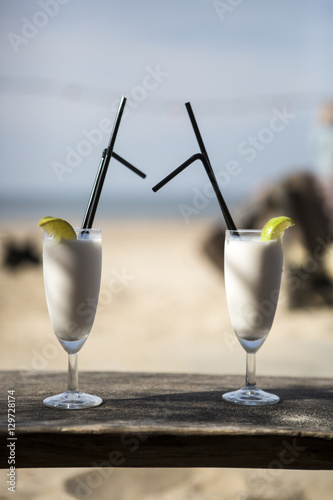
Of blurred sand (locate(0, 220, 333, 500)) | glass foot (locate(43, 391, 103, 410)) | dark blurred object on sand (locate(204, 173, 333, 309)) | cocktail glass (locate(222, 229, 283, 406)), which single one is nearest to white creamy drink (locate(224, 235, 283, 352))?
cocktail glass (locate(222, 229, 283, 406))

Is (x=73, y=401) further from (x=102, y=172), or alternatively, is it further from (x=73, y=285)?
(x=102, y=172)

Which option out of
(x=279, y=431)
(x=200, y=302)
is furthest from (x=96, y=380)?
(x=200, y=302)

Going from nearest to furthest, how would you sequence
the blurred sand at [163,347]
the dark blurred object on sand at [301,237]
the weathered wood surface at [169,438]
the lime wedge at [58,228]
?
1. the weathered wood surface at [169,438]
2. the lime wedge at [58,228]
3. the blurred sand at [163,347]
4. the dark blurred object on sand at [301,237]

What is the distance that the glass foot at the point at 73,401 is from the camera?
97 cm

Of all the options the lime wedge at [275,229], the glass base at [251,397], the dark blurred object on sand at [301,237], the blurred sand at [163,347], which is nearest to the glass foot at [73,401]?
the glass base at [251,397]

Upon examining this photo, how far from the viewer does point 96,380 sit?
1.18 m

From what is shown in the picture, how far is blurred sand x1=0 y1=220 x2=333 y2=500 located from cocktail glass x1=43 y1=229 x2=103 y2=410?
767mm

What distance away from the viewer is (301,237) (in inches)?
175

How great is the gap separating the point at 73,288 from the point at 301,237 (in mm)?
3645

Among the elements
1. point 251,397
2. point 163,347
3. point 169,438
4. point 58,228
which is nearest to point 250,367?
point 251,397

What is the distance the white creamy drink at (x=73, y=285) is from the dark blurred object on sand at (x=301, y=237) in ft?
11.0

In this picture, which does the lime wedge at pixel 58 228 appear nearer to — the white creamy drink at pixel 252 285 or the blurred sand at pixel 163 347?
the white creamy drink at pixel 252 285

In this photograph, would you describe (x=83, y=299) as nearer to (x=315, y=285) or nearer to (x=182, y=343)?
(x=182, y=343)

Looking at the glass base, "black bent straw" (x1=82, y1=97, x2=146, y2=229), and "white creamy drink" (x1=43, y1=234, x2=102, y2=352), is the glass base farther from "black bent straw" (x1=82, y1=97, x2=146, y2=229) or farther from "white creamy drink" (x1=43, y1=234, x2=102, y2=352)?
"black bent straw" (x1=82, y1=97, x2=146, y2=229)
